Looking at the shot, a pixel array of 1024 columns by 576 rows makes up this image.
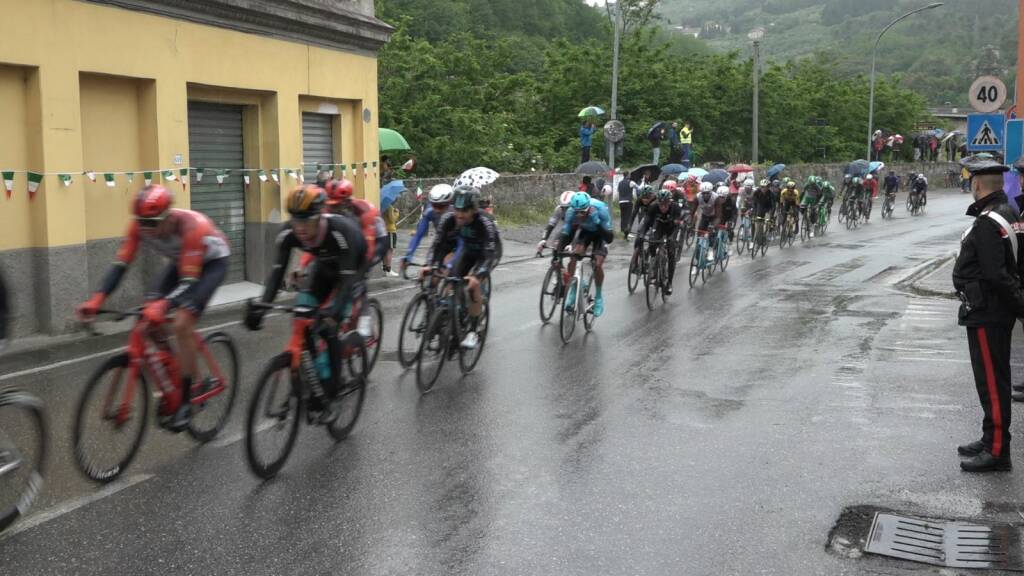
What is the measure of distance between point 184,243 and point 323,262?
2.96ft

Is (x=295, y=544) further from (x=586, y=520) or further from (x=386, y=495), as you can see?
(x=586, y=520)

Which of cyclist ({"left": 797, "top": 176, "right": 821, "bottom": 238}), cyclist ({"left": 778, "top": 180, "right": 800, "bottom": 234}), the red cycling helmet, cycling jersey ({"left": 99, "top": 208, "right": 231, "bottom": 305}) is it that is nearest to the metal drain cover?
cycling jersey ({"left": 99, "top": 208, "right": 231, "bottom": 305})

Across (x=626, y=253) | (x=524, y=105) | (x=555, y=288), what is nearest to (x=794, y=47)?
(x=524, y=105)

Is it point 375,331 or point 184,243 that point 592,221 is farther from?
point 184,243

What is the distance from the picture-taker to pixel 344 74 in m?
18.9

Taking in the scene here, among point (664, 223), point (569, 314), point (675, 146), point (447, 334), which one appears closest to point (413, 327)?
point (447, 334)

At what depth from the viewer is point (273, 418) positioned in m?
6.51

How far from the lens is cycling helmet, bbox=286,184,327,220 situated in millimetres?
6695

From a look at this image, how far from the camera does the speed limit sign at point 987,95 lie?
16328mm

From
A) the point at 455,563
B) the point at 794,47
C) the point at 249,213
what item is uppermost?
the point at 794,47

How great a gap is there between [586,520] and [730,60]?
49732 mm

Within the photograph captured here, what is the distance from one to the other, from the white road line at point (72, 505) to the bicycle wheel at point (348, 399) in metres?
1.29

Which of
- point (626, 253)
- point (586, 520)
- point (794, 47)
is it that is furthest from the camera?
point (794, 47)

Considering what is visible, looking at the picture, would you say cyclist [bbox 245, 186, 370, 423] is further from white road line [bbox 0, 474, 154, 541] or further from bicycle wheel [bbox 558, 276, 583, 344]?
bicycle wheel [bbox 558, 276, 583, 344]
